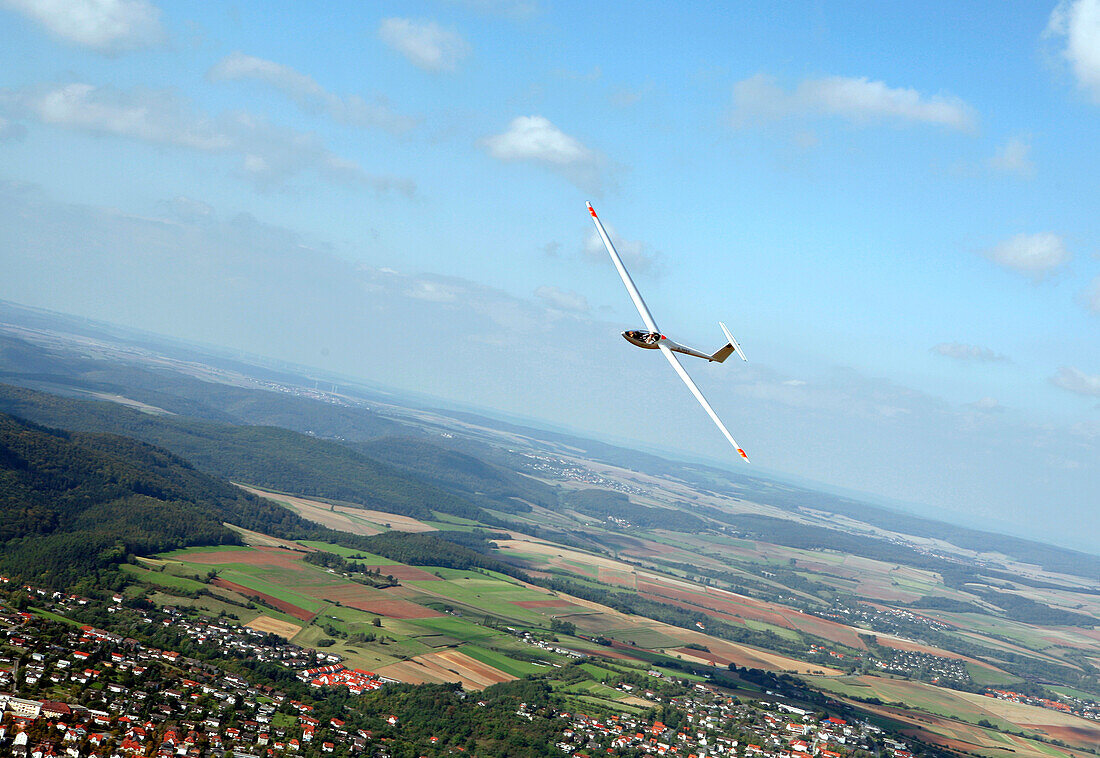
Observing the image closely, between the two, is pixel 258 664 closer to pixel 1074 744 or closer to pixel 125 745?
pixel 125 745

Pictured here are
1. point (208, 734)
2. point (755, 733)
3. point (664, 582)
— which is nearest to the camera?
point (208, 734)

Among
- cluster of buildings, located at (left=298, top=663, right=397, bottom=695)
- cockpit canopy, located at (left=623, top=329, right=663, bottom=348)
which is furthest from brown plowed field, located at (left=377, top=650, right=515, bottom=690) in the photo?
cockpit canopy, located at (left=623, top=329, right=663, bottom=348)

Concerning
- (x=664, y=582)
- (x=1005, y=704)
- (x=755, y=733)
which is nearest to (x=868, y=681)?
(x=1005, y=704)

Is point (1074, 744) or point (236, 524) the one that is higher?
point (1074, 744)

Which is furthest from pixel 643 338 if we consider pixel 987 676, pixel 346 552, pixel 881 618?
pixel 881 618

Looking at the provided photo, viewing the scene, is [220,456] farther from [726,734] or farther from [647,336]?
[647,336]
